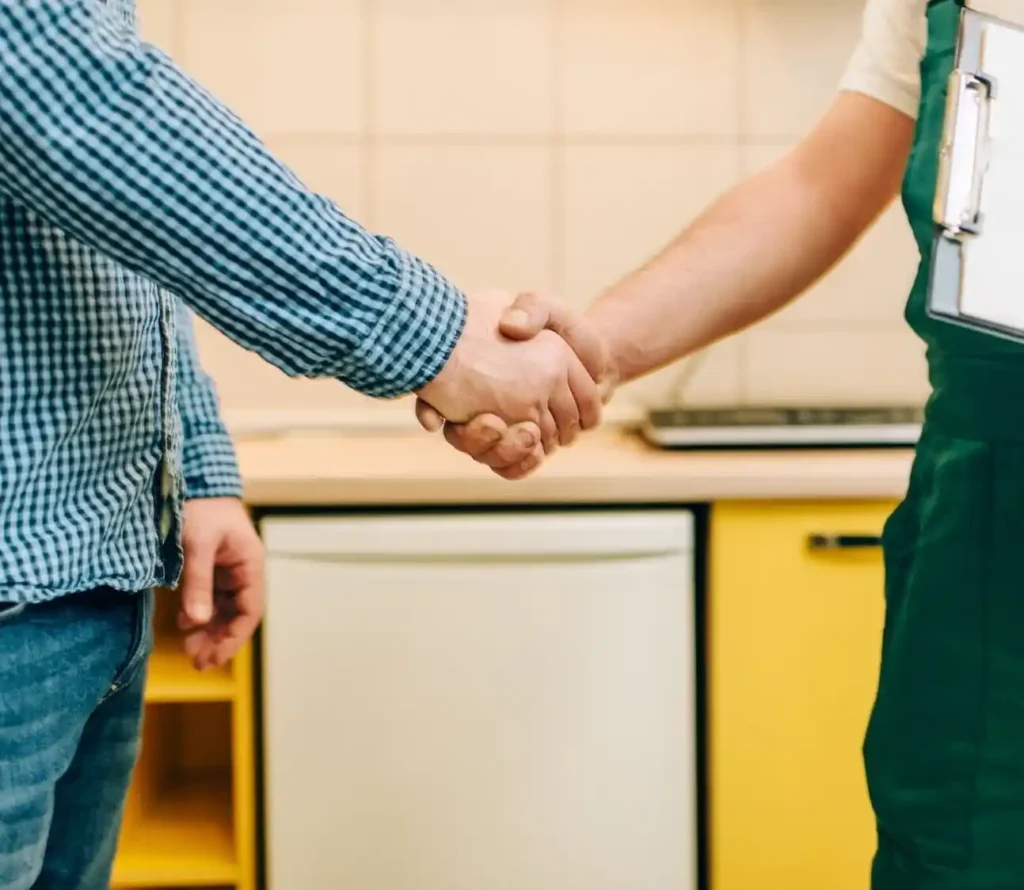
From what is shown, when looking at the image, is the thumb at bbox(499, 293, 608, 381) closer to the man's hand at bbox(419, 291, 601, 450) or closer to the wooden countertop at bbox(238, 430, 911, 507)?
the man's hand at bbox(419, 291, 601, 450)

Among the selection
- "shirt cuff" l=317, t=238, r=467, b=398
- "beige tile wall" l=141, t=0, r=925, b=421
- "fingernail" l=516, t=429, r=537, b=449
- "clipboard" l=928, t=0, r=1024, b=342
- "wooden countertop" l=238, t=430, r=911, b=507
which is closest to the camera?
"clipboard" l=928, t=0, r=1024, b=342

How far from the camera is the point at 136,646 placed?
67 centimetres

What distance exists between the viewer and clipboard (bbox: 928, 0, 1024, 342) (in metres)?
0.51

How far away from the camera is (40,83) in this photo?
1.66 ft

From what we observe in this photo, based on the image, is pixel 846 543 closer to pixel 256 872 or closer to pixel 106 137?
pixel 256 872

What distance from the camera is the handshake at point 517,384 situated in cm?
75

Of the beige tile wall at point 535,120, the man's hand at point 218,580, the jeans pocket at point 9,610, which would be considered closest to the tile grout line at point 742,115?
the beige tile wall at point 535,120

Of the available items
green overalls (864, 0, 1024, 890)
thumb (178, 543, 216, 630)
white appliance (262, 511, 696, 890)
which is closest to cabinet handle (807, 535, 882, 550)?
white appliance (262, 511, 696, 890)

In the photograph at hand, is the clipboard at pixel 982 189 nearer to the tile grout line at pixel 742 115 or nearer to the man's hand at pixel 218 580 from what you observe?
the man's hand at pixel 218 580

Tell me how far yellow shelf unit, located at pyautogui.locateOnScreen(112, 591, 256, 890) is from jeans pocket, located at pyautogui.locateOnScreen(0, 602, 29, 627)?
62 centimetres

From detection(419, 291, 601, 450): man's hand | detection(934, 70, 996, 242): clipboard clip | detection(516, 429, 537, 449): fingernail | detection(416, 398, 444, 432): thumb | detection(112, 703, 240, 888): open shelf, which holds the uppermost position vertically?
detection(934, 70, 996, 242): clipboard clip

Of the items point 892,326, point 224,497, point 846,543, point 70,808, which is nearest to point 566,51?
point 892,326

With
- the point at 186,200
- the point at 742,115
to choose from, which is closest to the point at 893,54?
the point at 186,200

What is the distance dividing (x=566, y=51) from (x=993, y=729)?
123cm
